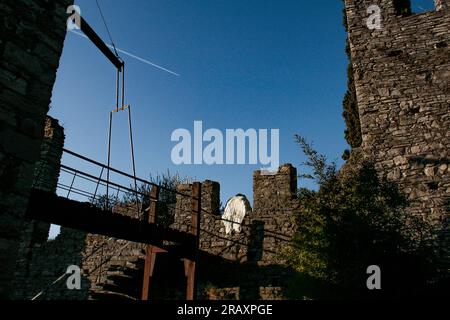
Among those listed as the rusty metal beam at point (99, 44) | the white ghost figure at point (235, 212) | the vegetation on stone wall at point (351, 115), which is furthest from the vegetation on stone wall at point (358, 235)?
the rusty metal beam at point (99, 44)

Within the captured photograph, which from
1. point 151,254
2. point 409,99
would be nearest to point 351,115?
point 409,99

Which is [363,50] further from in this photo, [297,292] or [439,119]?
[297,292]

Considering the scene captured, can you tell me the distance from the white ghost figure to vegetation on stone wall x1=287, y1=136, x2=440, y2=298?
2972 millimetres

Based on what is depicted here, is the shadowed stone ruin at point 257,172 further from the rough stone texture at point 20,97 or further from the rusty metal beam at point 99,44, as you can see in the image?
the rusty metal beam at point 99,44

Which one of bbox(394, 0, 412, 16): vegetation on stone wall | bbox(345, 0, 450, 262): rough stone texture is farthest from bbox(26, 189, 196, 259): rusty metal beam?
bbox(394, 0, 412, 16): vegetation on stone wall

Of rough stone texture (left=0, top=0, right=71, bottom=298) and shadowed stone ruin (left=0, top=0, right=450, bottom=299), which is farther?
shadowed stone ruin (left=0, top=0, right=450, bottom=299)

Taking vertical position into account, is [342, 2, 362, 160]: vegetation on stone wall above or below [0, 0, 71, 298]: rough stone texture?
above

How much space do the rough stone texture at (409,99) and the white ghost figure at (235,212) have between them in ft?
12.5

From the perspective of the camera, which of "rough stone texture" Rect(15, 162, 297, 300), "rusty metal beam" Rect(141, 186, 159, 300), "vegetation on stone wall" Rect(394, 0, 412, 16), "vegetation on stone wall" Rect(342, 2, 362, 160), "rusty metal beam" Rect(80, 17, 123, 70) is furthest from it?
"vegetation on stone wall" Rect(342, 2, 362, 160)

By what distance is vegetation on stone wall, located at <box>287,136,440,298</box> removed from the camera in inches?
235

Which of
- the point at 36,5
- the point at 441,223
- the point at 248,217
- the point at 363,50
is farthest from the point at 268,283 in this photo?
the point at 36,5

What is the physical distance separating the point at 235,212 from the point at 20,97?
25.5 feet

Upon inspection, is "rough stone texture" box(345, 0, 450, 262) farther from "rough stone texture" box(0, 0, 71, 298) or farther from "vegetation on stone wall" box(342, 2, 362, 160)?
"rough stone texture" box(0, 0, 71, 298)

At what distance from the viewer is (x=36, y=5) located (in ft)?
13.3
